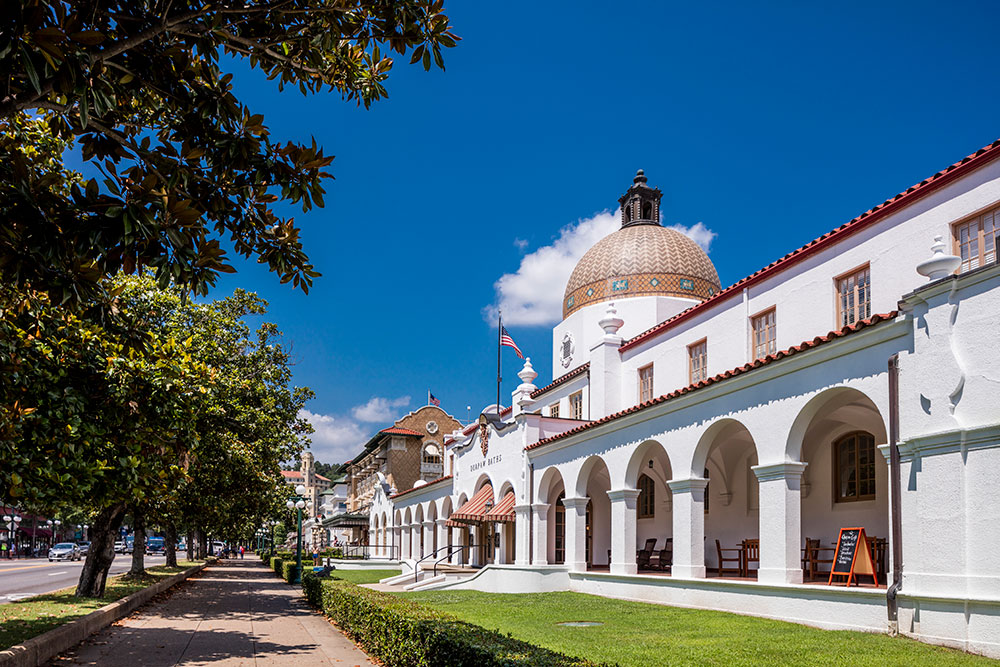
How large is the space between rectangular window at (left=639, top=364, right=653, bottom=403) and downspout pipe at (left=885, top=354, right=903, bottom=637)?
12.7 metres

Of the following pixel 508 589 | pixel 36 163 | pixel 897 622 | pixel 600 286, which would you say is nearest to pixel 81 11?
pixel 36 163

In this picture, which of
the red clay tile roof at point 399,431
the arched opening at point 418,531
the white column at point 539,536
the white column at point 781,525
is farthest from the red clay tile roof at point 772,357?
the red clay tile roof at point 399,431

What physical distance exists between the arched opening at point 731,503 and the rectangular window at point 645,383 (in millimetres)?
3609

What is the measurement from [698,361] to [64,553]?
2306 inches

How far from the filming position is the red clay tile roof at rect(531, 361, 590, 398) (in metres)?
28.3

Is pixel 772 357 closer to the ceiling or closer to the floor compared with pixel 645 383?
closer to the floor

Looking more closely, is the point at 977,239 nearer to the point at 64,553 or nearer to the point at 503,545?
the point at 503,545

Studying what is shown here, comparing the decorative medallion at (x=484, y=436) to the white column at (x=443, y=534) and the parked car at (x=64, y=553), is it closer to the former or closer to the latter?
the white column at (x=443, y=534)

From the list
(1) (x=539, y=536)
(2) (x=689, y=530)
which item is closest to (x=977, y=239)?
Answer: (2) (x=689, y=530)

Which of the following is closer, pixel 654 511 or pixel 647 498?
pixel 654 511

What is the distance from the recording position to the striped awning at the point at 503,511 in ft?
91.4

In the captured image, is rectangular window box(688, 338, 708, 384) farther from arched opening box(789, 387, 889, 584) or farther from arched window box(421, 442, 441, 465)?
arched window box(421, 442, 441, 465)

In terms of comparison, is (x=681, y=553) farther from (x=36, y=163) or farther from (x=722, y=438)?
(x=36, y=163)

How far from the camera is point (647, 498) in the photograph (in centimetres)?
2572
